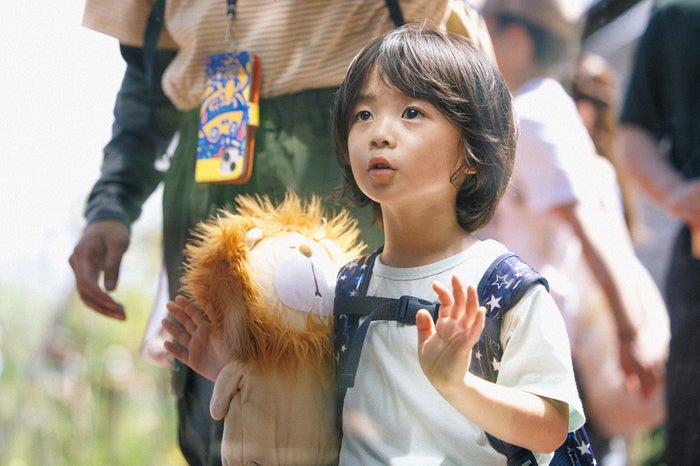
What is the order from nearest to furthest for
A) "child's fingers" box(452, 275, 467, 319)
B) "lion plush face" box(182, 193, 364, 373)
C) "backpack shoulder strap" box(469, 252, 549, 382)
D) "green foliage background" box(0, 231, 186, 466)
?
"child's fingers" box(452, 275, 467, 319)
"backpack shoulder strap" box(469, 252, 549, 382)
"lion plush face" box(182, 193, 364, 373)
"green foliage background" box(0, 231, 186, 466)

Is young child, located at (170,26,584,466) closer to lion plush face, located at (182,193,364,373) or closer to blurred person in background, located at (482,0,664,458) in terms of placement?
lion plush face, located at (182,193,364,373)

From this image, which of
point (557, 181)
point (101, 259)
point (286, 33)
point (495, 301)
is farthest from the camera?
point (557, 181)

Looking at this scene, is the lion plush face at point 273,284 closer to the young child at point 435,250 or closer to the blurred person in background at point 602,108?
the young child at point 435,250

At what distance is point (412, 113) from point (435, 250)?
191 millimetres

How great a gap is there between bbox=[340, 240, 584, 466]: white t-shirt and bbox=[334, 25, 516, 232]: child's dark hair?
2.9 inches

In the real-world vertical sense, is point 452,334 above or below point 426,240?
below

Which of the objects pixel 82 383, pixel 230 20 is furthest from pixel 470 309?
pixel 82 383

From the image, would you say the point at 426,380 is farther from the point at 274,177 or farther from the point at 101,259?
the point at 101,259

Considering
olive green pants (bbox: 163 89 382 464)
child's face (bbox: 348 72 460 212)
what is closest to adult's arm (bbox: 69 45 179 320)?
olive green pants (bbox: 163 89 382 464)

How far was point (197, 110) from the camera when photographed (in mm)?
1427

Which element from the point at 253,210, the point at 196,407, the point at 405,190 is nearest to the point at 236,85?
the point at 253,210

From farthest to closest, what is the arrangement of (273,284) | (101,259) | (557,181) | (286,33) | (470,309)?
(557,181) < (101,259) < (286,33) < (273,284) < (470,309)

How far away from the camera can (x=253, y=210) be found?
129 centimetres

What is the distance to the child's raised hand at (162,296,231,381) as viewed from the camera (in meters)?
1.22
